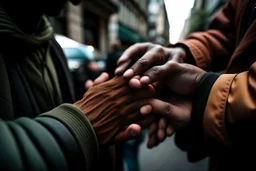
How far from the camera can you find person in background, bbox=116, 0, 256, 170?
0.71m

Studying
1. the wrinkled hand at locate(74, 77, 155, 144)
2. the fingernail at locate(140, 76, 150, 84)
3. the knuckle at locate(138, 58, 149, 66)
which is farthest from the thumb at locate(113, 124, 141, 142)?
the knuckle at locate(138, 58, 149, 66)

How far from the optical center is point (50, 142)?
580 millimetres

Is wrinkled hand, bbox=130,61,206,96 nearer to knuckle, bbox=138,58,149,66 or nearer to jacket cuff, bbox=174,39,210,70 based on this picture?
knuckle, bbox=138,58,149,66

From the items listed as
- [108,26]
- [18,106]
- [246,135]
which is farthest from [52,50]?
[108,26]

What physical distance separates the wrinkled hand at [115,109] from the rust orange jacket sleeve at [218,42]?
0.41 metres

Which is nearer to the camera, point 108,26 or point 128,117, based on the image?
point 128,117

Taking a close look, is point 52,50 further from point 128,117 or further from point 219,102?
point 219,102

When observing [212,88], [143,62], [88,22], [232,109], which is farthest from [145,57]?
[88,22]

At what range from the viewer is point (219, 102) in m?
0.74

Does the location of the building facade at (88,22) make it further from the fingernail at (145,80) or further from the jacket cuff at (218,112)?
the jacket cuff at (218,112)

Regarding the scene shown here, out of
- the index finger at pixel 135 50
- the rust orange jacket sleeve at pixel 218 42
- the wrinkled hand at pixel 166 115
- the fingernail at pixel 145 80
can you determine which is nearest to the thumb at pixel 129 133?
the wrinkled hand at pixel 166 115

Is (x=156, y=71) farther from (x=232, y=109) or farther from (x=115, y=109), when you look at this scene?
(x=232, y=109)

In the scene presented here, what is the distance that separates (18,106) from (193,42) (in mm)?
1017

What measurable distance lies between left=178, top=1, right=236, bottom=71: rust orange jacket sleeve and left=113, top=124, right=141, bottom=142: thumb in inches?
23.1
